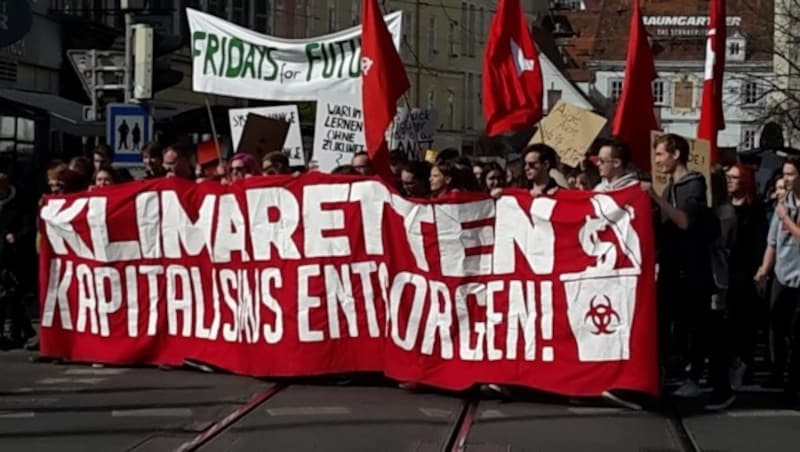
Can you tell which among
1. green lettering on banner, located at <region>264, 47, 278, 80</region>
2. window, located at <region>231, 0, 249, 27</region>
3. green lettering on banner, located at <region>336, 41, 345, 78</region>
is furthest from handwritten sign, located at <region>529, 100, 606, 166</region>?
window, located at <region>231, 0, 249, 27</region>

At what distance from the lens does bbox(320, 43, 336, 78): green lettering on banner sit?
1677cm

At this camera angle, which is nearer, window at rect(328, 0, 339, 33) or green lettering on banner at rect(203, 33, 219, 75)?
green lettering on banner at rect(203, 33, 219, 75)

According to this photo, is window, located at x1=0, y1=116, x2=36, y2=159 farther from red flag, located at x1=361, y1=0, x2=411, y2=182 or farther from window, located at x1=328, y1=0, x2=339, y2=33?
window, located at x1=328, y1=0, x2=339, y2=33

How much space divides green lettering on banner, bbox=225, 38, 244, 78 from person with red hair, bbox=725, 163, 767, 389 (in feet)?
17.6

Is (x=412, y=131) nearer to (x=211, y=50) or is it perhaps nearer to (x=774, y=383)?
(x=211, y=50)

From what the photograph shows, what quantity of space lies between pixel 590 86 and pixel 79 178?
96.4 m

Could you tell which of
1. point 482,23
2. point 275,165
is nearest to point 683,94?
point 482,23

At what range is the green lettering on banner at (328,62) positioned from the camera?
16.8 m

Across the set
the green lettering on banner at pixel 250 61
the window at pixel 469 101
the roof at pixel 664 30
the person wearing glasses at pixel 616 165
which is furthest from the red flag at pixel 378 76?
the roof at pixel 664 30

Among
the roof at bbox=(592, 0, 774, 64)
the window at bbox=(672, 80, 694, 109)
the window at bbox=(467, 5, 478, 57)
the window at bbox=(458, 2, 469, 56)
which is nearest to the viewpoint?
the window at bbox=(458, 2, 469, 56)

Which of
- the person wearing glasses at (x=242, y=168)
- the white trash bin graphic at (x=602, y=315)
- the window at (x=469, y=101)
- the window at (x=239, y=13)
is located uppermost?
the window at (x=239, y=13)

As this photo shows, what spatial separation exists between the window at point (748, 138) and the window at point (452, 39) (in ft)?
74.1

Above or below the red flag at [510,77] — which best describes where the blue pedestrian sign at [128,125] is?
below

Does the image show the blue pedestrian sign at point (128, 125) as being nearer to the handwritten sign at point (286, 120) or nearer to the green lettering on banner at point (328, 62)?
the handwritten sign at point (286, 120)
